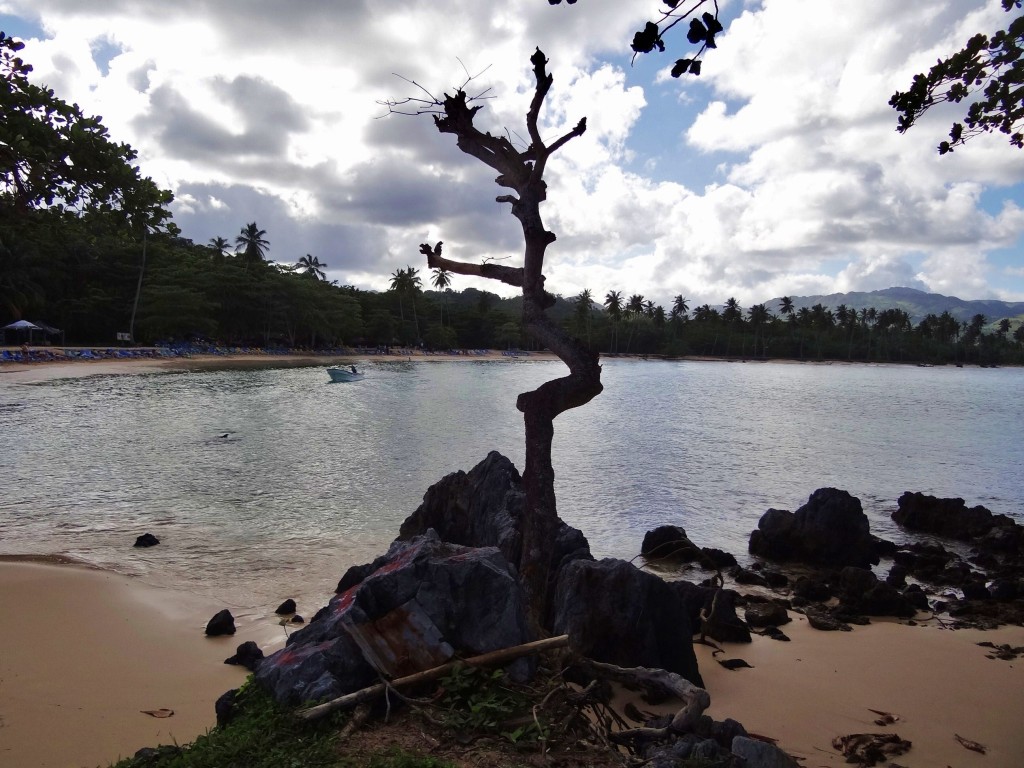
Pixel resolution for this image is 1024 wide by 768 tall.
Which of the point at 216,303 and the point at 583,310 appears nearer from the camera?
the point at 216,303

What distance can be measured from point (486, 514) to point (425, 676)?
5543 millimetres

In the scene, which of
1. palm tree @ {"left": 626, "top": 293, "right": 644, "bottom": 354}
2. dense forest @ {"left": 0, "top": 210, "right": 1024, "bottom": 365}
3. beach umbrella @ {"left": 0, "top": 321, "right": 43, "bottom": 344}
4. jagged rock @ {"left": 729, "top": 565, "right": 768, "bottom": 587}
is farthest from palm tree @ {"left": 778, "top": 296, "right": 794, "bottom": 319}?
jagged rock @ {"left": 729, "top": 565, "right": 768, "bottom": 587}

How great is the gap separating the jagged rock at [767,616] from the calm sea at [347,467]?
3.95 metres

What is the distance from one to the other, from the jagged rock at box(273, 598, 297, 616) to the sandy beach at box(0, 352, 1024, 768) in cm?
38

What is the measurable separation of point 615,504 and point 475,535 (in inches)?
328

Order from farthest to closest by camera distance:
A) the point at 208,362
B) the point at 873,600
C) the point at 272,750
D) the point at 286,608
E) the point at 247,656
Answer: the point at 208,362
the point at 873,600
the point at 286,608
the point at 247,656
the point at 272,750

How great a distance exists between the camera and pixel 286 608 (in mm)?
9039

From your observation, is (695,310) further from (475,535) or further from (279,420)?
(475,535)

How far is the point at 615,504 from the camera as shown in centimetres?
1788

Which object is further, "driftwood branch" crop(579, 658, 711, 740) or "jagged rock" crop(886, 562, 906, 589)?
"jagged rock" crop(886, 562, 906, 589)

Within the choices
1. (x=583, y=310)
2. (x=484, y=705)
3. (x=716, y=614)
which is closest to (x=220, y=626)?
(x=484, y=705)

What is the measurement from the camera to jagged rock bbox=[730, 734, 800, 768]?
4.04 metres

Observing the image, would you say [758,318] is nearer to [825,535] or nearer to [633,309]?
[633,309]

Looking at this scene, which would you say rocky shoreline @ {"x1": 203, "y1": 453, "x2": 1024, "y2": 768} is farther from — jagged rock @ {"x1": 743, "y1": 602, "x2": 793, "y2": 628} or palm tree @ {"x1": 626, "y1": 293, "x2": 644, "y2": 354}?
palm tree @ {"x1": 626, "y1": 293, "x2": 644, "y2": 354}
